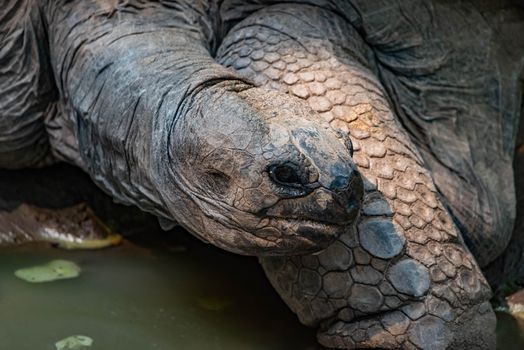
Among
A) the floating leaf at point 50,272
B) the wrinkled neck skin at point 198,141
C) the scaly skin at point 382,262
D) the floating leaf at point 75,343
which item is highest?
the wrinkled neck skin at point 198,141

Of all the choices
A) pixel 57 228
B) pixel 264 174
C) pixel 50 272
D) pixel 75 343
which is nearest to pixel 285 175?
pixel 264 174

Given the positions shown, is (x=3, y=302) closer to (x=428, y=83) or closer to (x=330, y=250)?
(x=330, y=250)

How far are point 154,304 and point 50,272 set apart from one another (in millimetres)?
390

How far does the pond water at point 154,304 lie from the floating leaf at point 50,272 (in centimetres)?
3

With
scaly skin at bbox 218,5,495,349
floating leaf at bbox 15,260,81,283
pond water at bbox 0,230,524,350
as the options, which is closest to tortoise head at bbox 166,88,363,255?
scaly skin at bbox 218,5,495,349

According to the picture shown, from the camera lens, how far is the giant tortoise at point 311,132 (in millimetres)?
2289

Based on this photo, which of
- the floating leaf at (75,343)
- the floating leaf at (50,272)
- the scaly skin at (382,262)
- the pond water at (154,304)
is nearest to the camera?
the scaly skin at (382,262)

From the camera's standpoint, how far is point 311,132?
2.26m

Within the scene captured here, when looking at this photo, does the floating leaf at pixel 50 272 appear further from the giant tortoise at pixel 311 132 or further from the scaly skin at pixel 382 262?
the scaly skin at pixel 382 262

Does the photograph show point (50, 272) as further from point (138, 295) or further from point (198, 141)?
point (198, 141)

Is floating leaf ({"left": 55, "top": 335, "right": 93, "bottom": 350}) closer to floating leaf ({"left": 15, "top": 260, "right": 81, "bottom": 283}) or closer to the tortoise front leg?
floating leaf ({"left": 15, "top": 260, "right": 81, "bottom": 283})

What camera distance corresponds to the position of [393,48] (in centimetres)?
321

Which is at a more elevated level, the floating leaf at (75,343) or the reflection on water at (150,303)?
the floating leaf at (75,343)

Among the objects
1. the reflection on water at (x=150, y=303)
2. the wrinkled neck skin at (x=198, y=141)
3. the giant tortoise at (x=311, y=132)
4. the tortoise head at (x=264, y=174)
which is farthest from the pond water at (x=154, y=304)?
the tortoise head at (x=264, y=174)
